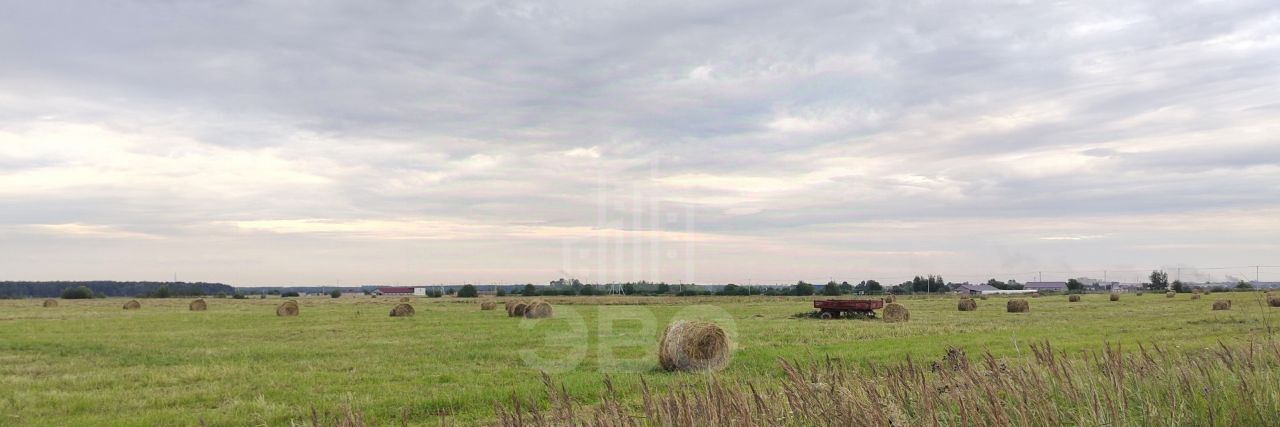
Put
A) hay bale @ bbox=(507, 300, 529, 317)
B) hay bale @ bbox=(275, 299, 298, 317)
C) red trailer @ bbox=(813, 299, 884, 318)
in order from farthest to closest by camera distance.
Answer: hay bale @ bbox=(275, 299, 298, 317), red trailer @ bbox=(813, 299, 884, 318), hay bale @ bbox=(507, 300, 529, 317)

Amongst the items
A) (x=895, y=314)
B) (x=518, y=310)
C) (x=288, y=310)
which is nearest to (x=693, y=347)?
(x=895, y=314)

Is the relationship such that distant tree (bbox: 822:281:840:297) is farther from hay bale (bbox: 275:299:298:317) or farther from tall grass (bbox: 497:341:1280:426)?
tall grass (bbox: 497:341:1280:426)

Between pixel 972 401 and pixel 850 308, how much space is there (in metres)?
43.9

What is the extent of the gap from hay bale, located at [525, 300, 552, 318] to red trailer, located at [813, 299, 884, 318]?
16.0 metres

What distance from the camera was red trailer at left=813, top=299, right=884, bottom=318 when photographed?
A: 152 feet

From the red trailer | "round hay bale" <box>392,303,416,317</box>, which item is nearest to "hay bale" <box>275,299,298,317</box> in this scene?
"round hay bale" <box>392,303,416,317</box>

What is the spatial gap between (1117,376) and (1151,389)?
2.10 ft

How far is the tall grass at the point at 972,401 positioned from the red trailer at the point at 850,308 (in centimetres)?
4128

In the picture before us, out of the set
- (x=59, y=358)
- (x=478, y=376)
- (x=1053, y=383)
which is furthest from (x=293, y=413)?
(x=59, y=358)

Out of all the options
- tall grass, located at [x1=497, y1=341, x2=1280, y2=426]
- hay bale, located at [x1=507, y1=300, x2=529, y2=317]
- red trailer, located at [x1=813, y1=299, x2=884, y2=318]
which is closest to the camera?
tall grass, located at [x1=497, y1=341, x2=1280, y2=426]

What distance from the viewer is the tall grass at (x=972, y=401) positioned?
159 inches

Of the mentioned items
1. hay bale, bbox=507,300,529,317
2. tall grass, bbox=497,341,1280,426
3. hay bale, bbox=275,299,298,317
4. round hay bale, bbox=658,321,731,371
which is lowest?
hay bale, bbox=275,299,298,317

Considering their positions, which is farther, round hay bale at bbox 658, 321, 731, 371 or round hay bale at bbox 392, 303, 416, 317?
round hay bale at bbox 392, 303, 416, 317

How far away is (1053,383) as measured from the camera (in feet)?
17.4
